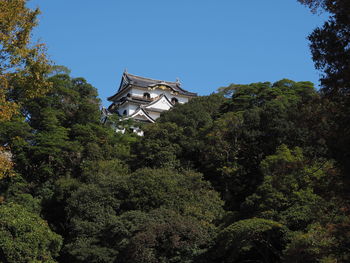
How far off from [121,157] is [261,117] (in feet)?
24.9

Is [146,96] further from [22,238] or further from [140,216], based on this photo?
[22,238]

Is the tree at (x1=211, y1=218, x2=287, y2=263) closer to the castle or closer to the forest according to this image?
the forest

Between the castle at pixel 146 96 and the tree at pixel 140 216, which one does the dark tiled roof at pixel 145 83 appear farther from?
the tree at pixel 140 216

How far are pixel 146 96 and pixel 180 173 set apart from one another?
23608 mm

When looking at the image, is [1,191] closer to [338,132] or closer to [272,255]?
[272,255]

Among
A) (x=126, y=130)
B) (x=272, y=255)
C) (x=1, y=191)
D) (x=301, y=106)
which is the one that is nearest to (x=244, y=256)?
(x=272, y=255)

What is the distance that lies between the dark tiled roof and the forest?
15.5 meters

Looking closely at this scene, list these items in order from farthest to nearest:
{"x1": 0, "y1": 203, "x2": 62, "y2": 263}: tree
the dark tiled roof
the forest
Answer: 1. the dark tiled roof
2. {"x1": 0, "y1": 203, "x2": 62, "y2": 263}: tree
3. the forest

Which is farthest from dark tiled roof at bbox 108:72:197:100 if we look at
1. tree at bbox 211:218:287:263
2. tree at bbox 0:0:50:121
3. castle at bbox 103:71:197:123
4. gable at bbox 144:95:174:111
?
tree at bbox 0:0:50:121

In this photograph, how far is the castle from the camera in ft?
135

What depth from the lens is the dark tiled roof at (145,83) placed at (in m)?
44.5

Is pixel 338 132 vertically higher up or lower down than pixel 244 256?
higher up

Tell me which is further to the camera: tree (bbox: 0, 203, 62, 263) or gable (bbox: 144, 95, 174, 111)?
gable (bbox: 144, 95, 174, 111)

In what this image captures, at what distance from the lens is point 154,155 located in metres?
21.9
